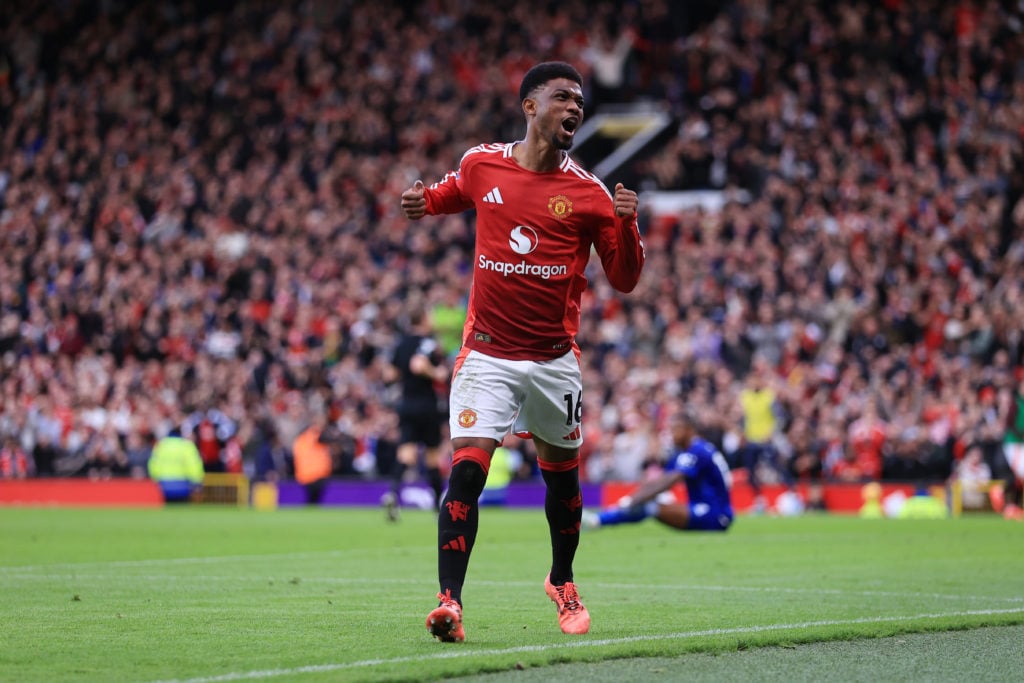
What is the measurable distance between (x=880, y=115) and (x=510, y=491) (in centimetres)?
943

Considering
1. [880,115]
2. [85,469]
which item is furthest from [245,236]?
[880,115]

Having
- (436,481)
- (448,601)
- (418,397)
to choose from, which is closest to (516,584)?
(448,601)

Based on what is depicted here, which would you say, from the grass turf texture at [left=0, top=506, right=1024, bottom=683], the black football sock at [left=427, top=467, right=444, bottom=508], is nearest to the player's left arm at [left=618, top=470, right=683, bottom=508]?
the grass turf texture at [left=0, top=506, right=1024, bottom=683]

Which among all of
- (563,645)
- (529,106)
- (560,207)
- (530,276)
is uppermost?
(529,106)

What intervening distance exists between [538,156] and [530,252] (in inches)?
17.3

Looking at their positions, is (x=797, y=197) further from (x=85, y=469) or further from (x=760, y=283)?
(x=85, y=469)

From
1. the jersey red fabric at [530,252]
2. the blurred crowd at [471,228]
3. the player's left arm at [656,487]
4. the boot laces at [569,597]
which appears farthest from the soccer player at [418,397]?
the jersey red fabric at [530,252]

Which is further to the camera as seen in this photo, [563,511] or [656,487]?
[656,487]

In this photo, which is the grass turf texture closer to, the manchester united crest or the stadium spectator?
the manchester united crest

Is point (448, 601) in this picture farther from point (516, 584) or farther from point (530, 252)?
point (516, 584)

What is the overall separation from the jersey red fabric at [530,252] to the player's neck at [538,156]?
0.03 m

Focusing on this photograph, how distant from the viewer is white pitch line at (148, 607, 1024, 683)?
542 cm

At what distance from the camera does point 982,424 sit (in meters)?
21.8

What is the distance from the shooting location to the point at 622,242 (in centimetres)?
679
